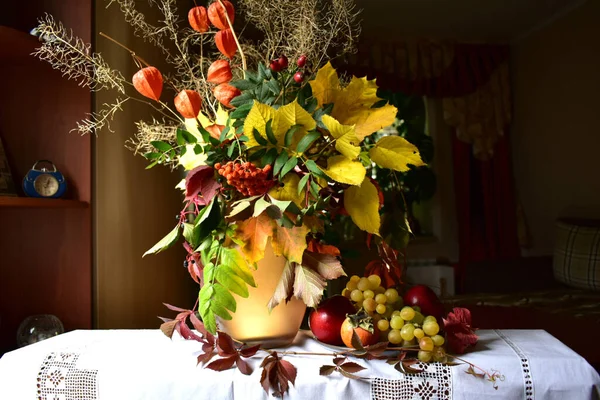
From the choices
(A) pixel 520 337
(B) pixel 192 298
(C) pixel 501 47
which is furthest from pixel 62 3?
(C) pixel 501 47

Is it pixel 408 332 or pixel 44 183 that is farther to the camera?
pixel 44 183

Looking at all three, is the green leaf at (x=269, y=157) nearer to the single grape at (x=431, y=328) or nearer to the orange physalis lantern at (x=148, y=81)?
the orange physalis lantern at (x=148, y=81)

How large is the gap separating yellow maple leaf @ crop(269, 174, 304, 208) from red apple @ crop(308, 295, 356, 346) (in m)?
0.18

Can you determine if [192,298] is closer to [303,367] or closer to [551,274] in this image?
[303,367]

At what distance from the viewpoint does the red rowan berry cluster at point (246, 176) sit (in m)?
0.65

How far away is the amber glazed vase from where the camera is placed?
740 millimetres

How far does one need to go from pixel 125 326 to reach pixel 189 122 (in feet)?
2.57

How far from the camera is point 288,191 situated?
2.26 feet

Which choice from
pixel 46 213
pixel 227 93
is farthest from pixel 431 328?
pixel 46 213

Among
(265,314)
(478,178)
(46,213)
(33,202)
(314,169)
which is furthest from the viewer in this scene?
(478,178)

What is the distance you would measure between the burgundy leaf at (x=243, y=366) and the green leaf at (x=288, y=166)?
0.26 metres

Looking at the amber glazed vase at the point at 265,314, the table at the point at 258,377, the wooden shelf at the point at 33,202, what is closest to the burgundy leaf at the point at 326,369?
the table at the point at 258,377

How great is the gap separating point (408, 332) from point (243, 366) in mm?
226

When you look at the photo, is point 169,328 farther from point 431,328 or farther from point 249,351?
point 431,328
